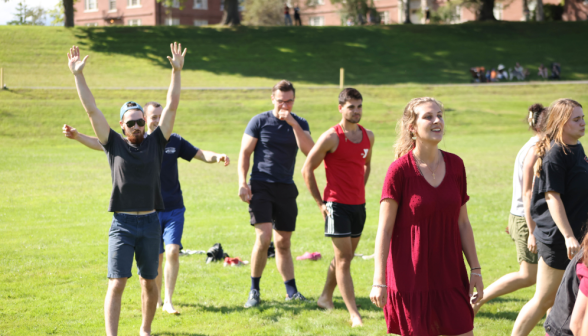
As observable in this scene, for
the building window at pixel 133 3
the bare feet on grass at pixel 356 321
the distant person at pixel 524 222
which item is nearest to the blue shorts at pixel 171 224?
the bare feet on grass at pixel 356 321

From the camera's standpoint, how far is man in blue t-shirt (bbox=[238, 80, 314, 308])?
21.5 ft

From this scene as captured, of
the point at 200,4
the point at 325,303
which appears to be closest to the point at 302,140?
the point at 325,303

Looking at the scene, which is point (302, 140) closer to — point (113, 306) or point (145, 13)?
point (113, 306)

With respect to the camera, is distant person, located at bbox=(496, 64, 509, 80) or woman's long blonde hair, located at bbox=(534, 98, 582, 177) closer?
woman's long blonde hair, located at bbox=(534, 98, 582, 177)

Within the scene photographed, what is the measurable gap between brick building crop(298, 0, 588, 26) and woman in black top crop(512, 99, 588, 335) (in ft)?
192

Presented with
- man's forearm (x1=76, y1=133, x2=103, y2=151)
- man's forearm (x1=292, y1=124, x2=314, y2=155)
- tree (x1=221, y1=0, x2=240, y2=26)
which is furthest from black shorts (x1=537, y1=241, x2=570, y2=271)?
tree (x1=221, y1=0, x2=240, y2=26)

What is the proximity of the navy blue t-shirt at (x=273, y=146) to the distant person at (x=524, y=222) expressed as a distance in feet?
8.11

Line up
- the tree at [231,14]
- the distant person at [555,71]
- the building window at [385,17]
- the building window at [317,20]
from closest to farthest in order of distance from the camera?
the distant person at [555,71] → the tree at [231,14] → the building window at [385,17] → the building window at [317,20]

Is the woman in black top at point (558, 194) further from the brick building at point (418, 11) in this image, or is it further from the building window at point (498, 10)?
the building window at point (498, 10)

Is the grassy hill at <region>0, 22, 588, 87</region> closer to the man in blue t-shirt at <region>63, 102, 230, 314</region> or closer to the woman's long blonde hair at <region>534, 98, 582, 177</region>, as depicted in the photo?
the man in blue t-shirt at <region>63, 102, 230, 314</region>

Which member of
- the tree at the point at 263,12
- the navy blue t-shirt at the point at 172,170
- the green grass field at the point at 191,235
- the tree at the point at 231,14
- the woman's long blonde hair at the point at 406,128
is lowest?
the green grass field at the point at 191,235

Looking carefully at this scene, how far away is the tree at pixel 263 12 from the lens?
6209 cm

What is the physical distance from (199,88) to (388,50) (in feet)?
64.2

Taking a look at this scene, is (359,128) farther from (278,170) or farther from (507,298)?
(507,298)
